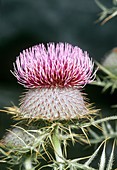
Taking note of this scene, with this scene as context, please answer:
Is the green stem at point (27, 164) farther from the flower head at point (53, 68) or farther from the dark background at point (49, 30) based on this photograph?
the dark background at point (49, 30)

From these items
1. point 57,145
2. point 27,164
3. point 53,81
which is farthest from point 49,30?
point 27,164

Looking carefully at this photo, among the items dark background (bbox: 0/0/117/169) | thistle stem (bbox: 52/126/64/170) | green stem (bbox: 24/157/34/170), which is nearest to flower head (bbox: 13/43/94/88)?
thistle stem (bbox: 52/126/64/170)

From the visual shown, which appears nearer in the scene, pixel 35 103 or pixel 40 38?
pixel 35 103

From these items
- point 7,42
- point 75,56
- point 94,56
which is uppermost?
point 7,42

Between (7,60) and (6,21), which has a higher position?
(6,21)

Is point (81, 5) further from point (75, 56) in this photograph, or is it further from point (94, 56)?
point (75, 56)

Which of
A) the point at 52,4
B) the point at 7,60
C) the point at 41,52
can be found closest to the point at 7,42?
the point at 7,60

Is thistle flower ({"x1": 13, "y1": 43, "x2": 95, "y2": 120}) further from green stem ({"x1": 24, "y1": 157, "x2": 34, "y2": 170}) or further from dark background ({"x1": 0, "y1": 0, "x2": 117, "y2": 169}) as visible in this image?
dark background ({"x1": 0, "y1": 0, "x2": 117, "y2": 169})

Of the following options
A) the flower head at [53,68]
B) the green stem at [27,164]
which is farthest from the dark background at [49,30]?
the green stem at [27,164]
